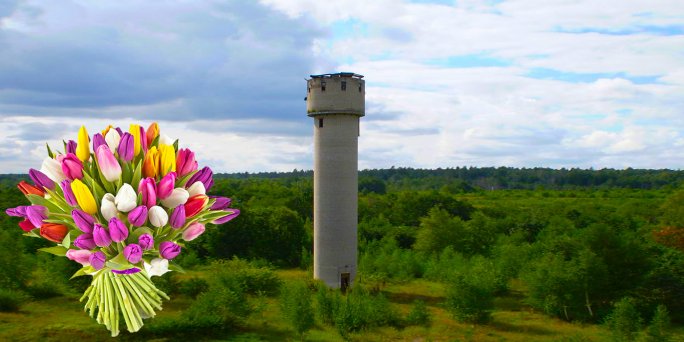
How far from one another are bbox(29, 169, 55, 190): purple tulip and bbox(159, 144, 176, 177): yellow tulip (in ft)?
3.91

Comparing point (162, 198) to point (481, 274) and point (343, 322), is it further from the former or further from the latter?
point (481, 274)

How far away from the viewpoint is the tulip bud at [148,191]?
5.37 metres

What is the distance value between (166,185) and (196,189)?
48cm

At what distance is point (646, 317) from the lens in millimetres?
30859

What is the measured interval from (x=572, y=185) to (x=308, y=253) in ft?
531

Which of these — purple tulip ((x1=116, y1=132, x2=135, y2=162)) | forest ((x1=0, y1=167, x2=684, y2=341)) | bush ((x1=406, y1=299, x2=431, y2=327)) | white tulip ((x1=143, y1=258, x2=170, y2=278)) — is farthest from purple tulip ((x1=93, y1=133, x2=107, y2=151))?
bush ((x1=406, y1=299, x2=431, y2=327))

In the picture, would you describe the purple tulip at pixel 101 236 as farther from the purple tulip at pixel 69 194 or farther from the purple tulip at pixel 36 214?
the purple tulip at pixel 36 214

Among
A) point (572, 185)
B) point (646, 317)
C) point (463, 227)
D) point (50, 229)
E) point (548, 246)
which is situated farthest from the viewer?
point (572, 185)

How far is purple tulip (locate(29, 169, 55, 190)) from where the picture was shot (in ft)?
18.8

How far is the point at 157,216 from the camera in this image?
5.44 m

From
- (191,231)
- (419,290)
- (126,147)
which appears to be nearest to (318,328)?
(419,290)

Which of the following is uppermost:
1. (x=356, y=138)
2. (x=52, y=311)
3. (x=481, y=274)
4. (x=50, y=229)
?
(x=356, y=138)

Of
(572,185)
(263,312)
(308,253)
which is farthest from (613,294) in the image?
(572,185)

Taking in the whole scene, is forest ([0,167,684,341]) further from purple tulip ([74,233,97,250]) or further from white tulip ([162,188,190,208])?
purple tulip ([74,233,97,250])
